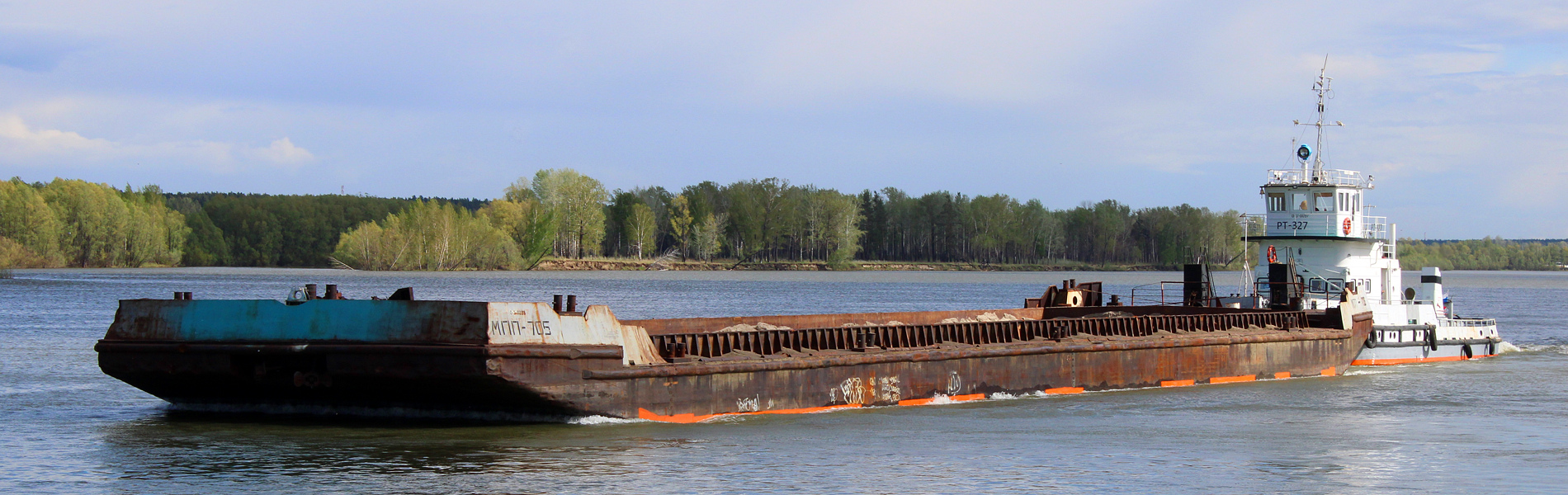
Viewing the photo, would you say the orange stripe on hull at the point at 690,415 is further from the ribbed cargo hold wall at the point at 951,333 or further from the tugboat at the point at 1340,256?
the tugboat at the point at 1340,256

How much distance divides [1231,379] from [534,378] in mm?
13371

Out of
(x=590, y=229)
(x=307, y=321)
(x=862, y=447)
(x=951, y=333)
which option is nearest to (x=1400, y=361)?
(x=951, y=333)

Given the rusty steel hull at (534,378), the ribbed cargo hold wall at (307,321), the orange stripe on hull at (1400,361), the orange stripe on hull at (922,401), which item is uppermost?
the ribbed cargo hold wall at (307,321)

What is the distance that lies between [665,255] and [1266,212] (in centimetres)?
9776

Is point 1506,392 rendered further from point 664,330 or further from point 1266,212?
point 664,330

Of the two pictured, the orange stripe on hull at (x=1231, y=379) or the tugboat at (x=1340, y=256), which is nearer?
the orange stripe on hull at (x=1231, y=379)

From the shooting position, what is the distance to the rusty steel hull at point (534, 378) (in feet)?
42.5

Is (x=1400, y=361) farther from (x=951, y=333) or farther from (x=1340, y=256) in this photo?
(x=951, y=333)

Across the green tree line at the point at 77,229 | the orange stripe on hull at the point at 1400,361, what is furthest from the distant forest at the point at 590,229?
the orange stripe on hull at the point at 1400,361

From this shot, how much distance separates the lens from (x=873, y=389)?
650 inches

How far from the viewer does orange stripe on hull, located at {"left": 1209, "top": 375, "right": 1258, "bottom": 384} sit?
21.6 m

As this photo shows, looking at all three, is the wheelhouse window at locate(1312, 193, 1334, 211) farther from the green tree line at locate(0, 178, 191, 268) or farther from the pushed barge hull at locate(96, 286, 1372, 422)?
the green tree line at locate(0, 178, 191, 268)

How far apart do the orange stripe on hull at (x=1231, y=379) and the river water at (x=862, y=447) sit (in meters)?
0.37

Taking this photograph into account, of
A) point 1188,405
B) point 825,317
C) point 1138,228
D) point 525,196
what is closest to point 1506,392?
point 1188,405
